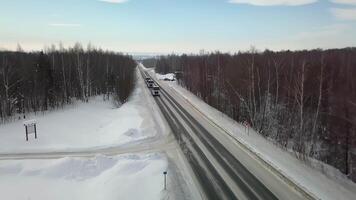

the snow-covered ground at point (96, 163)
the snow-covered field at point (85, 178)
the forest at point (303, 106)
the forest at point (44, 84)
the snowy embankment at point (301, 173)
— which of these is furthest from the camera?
the forest at point (44, 84)

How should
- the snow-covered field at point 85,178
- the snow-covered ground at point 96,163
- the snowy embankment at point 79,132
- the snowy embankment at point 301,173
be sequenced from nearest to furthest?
the snowy embankment at point 301,173, the snow-covered field at point 85,178, the snow-covered ground at point 96,163, the snowy embankment at point 79,132

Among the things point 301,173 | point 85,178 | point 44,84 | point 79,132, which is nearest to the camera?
point 301,173

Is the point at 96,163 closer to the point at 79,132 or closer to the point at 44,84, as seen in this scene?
the point at 79,132

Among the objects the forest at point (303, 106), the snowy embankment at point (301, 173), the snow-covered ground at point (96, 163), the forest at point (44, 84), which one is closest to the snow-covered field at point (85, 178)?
the snow-covered ground at point (96, 163)

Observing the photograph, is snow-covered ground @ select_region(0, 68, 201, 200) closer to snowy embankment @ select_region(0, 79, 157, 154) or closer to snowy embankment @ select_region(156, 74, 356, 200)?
snowy embankment @ select_region(0, 79, 157, 154)

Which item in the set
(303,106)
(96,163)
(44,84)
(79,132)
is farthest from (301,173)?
(44,84)

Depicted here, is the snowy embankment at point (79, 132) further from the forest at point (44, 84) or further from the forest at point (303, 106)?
the forest at point (303, 106)
